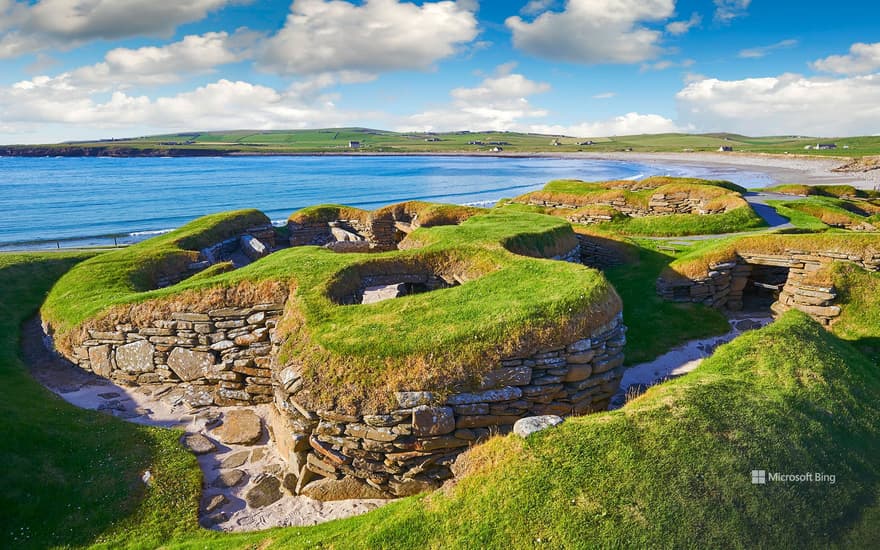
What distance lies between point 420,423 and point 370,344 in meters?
2.12

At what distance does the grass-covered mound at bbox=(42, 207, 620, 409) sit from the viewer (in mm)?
9719

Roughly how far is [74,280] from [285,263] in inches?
390

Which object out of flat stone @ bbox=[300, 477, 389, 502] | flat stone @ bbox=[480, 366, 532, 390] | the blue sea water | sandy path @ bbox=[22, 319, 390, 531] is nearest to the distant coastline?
the blue sea water

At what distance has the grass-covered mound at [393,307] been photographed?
31.9 ft

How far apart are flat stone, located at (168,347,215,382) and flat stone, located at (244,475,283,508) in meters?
4.57

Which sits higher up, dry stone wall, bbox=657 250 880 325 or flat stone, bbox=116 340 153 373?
dry stone wall, bbox=657 250 880 325

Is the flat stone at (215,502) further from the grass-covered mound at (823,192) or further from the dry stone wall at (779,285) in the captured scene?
the grass-covered mound at (823,192)

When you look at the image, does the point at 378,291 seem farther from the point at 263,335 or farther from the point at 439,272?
the point at 263,335

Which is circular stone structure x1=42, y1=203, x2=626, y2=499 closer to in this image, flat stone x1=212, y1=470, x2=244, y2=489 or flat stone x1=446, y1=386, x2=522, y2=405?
flat stone x1=446, y1=386, x2=522, y2=405

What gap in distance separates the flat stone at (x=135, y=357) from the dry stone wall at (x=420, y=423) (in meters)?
6.09

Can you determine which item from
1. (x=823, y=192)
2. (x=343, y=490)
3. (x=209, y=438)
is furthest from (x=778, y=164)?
(x=209, y=438)

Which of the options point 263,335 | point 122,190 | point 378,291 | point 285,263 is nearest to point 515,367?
point 378,291

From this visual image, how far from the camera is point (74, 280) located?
18719mm

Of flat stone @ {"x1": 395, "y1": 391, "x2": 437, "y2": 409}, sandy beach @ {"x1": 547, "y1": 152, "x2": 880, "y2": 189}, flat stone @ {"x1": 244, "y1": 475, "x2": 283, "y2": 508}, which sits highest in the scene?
sandy beach @ {"x1": 547, "y1": 152, "x2": 880, "y2": 189}
